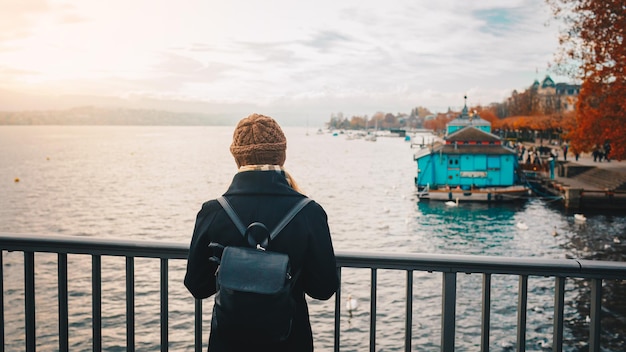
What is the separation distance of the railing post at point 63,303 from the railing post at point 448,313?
2150mm

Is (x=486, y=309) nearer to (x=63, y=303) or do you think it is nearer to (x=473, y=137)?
(x=63, y=303)

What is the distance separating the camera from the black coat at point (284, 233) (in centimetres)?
271

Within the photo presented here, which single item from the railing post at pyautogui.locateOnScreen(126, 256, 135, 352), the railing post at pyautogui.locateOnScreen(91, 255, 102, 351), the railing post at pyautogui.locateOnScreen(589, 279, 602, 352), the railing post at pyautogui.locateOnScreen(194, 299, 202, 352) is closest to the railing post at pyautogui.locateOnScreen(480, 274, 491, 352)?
the railing post at pyautogui.locateOnScreen(589, 279, 602, 352)

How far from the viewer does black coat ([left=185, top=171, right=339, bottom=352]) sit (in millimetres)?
2711

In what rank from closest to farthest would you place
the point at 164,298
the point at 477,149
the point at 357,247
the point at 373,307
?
the point at 373,307 < the point at 164,298 < the point at 357,247 < the point at 477,149

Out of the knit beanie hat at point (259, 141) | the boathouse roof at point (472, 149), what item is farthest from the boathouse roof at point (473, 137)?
the knit beanie hat at point (259, 141)

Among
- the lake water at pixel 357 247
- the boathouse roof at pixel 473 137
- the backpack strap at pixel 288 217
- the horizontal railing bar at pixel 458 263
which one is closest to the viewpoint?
the backpack strap at pixel 288 217

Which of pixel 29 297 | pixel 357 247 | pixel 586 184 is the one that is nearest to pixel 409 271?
pixel 29 297

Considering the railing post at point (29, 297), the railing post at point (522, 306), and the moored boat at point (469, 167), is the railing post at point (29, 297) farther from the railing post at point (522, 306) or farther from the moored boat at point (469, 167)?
the moored boat at point (469, 167)

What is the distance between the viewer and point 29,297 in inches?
152

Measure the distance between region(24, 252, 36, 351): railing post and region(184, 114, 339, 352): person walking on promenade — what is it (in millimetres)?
1469

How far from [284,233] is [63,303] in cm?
183

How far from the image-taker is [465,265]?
11.2ft

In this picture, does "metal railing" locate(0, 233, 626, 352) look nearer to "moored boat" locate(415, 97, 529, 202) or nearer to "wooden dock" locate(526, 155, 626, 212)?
"wooden dock" locate(526, 155, 626, 212)
